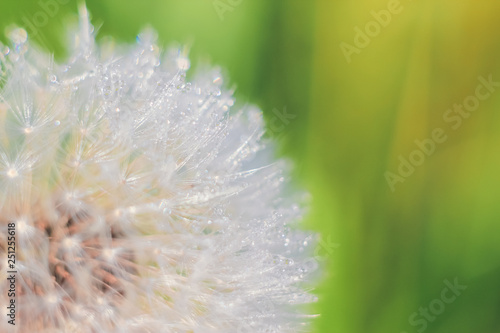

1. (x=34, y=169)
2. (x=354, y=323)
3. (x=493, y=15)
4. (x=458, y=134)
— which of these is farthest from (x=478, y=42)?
(x=34, y=169)

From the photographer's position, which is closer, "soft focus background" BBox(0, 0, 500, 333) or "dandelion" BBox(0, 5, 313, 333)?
"dandelion" BBox(0, 5, 313, 333)

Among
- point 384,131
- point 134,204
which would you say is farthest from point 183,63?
point 384,131

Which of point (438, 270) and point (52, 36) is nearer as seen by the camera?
point (52, 36)

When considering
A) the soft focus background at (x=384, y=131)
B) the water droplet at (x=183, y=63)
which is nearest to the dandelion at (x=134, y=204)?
the water droplet at (x=183, y=63)

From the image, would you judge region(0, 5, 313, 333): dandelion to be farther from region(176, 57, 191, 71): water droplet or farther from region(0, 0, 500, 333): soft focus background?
region(0, 0, 500, 333): soft focus background

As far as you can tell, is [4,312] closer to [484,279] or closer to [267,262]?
[267,262]

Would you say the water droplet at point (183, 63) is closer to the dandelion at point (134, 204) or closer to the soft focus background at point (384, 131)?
the dandelion at point (134, 204)

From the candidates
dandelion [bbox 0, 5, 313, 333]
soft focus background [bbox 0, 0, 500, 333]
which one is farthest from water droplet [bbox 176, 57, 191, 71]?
soft focus background [bbox 0, 0, 500, 333]
